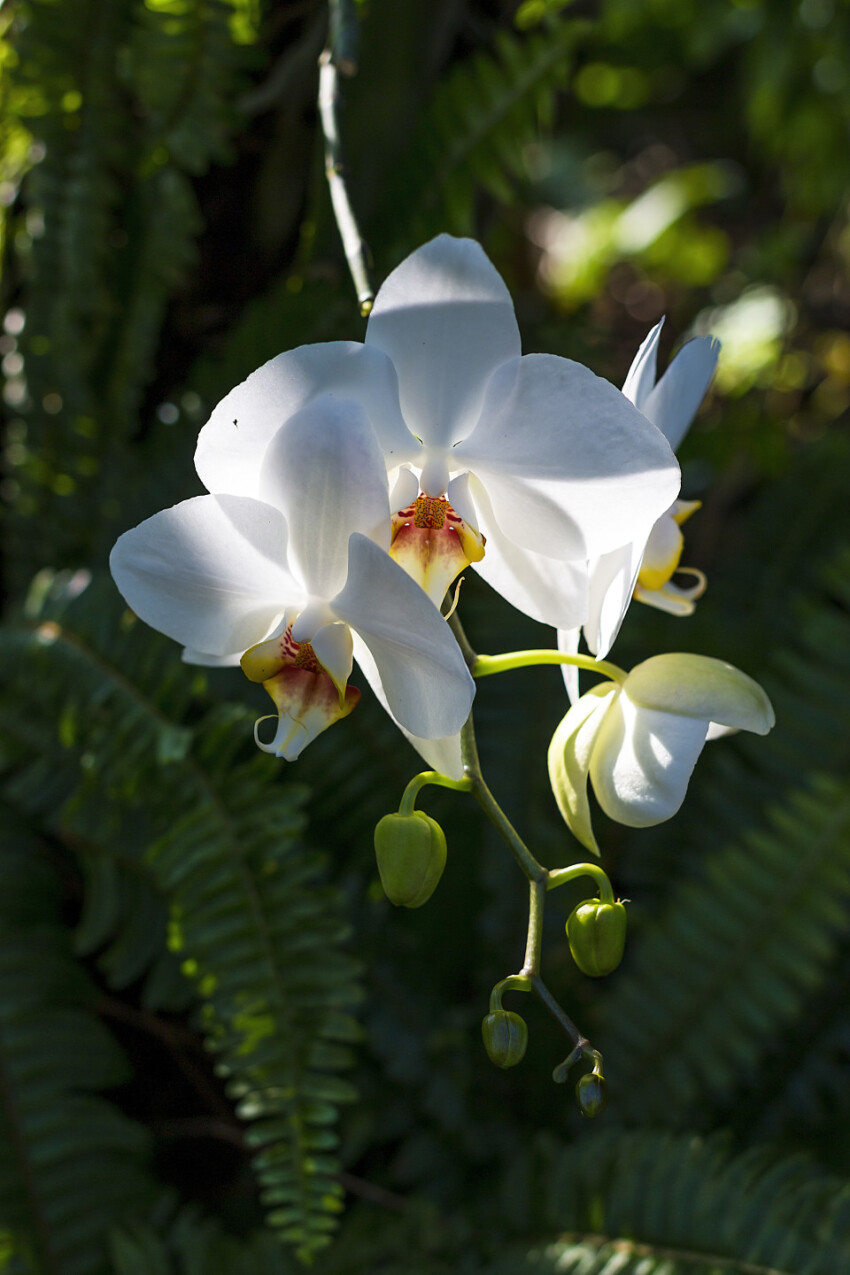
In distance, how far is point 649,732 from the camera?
0.50m

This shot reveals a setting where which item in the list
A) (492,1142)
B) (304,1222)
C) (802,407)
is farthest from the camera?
(802,407)

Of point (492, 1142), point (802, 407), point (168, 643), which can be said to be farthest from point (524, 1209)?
point (802, 407)

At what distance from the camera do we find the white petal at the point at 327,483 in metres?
0.43

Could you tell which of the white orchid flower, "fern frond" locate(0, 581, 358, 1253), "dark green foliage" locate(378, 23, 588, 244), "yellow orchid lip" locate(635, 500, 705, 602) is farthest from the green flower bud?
"dark green foliage" locate(378, 23, 588, 244)

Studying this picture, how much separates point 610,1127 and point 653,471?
81 cm

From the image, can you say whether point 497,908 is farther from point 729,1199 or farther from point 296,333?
point 296,333

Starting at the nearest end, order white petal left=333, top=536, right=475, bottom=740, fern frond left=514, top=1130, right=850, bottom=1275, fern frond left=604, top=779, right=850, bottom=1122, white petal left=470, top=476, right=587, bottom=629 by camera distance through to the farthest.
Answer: white petal left=333, top=536, right=475, bottom=740
white petal left=470, top=476, right=587, bottom=629
fern frond left=514, top=1130, right=850, bottom=1275
fern frond left=604, top=779, right=850, bottom=1122

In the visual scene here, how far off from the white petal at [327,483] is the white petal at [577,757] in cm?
15

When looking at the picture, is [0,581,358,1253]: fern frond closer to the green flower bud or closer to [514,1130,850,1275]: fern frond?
[514,1130,850,1275]: fern frond

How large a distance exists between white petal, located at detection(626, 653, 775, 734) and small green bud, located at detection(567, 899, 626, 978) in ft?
0.34

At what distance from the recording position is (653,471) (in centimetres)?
45

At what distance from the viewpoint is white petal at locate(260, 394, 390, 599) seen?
43 centimetres

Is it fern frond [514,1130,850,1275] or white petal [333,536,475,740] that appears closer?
white petal [333,536,475,740]

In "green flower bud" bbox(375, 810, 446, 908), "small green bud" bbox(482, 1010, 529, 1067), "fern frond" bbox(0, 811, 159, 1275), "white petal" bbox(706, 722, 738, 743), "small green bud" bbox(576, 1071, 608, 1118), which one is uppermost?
"green flower bud" bbox(375, 810, 446, 908)
